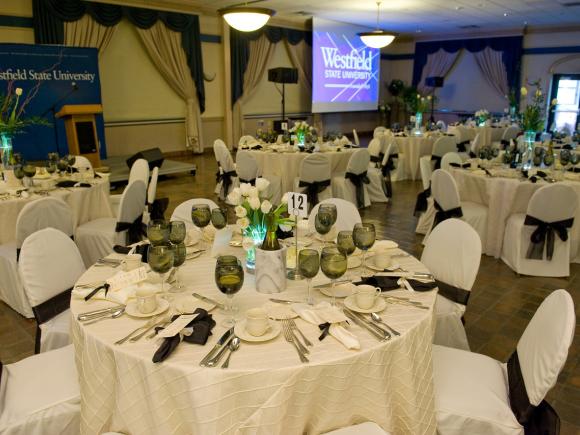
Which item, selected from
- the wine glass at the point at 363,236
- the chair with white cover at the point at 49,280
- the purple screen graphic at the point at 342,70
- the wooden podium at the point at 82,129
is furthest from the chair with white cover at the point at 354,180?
the purple screen graphic at the point at 342,70

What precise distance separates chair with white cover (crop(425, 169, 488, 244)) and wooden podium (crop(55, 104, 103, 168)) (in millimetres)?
5623

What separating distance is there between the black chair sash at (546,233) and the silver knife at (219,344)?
330 centimetres

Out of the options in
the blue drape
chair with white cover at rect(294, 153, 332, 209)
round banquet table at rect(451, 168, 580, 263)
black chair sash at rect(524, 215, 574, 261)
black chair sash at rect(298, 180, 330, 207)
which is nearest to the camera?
black chair sash at rect(524, 215, 574, 261)

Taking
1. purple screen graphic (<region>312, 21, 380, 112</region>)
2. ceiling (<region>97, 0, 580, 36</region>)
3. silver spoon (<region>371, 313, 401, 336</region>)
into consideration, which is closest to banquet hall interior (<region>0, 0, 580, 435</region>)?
silver spoon (<region>371, 313, 401, 336</region>)

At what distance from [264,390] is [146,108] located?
949cm

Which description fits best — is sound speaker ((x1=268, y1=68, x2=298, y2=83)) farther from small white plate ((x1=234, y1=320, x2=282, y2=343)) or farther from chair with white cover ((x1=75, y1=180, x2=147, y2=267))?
small white plate ((x1=234, y1=320, x2=282, y2=343))

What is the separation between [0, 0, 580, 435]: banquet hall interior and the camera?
4.90 feet

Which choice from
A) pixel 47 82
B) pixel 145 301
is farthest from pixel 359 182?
pixel 47 82

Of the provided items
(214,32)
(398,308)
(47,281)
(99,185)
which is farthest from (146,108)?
(398,308)

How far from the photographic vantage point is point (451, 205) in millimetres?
4199

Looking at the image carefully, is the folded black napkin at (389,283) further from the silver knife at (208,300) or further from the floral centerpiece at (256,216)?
the silver knife at (208,300)

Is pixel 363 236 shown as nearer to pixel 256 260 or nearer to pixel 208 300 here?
pixel 256 260

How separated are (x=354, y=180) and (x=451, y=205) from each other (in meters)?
1.88

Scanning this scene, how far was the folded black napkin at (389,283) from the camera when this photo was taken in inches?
74.9
